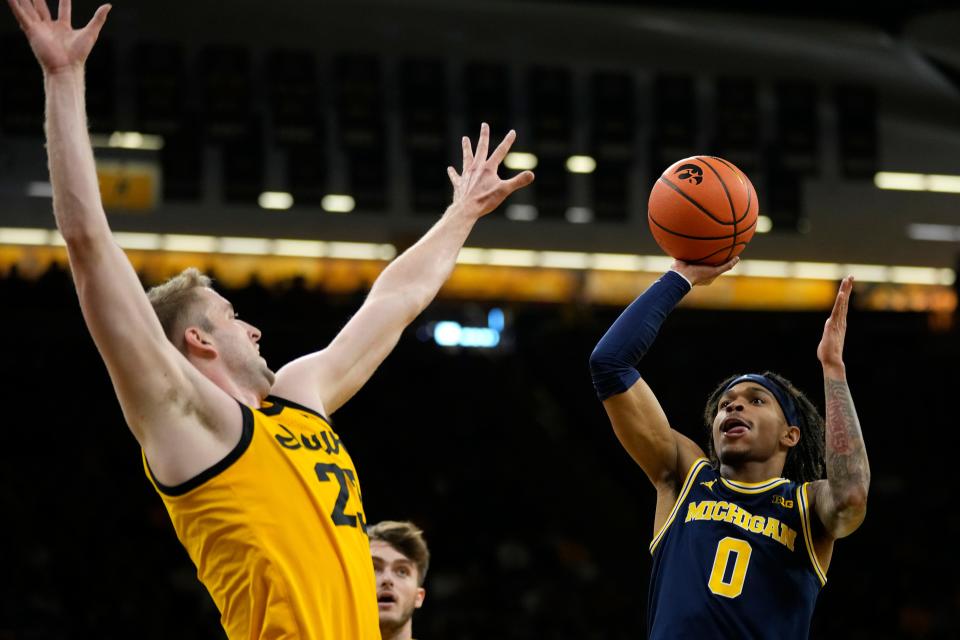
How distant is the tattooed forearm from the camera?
11.9 ft

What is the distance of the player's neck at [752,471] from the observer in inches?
156

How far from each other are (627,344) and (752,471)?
59 centimetres

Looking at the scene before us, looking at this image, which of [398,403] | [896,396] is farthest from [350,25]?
[896,396]

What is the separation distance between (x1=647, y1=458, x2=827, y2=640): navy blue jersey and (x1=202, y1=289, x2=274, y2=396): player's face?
5.00 ft

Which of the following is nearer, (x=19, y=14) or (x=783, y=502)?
(x=19, y=14)

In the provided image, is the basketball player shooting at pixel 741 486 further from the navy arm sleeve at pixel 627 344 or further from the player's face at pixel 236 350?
the player's face at pixel 236 350

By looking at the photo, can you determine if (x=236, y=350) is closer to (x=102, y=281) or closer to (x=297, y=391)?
(x=297, y=391)

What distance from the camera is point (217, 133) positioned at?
14.9 metres

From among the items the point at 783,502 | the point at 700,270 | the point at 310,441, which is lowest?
the point at 783,502

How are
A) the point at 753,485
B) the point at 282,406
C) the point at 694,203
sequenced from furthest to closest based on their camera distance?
the point at 694,203
the point at 753,485
the point at 282,406

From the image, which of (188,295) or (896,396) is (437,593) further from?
(188,295)

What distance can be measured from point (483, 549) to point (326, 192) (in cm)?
504

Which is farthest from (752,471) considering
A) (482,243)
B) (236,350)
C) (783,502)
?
(482,243)

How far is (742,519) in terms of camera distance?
380 centimetres
